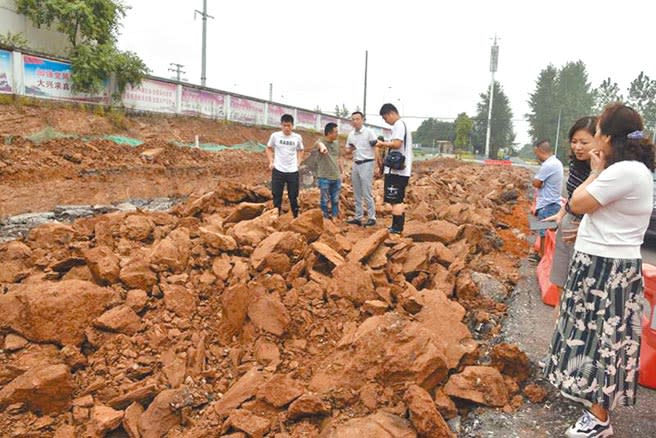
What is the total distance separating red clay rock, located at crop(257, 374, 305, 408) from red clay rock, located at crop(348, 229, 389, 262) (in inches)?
58.4

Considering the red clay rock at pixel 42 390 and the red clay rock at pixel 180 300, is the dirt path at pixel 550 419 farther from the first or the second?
the red clay rock at pixel 42 390

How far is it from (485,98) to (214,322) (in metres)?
68.3

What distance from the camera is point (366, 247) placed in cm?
401

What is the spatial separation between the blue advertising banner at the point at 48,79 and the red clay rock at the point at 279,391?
13.1 m

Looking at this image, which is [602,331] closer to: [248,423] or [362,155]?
[248,423]

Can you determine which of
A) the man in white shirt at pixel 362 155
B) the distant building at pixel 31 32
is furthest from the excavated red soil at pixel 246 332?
the distant building at pixel 31 32

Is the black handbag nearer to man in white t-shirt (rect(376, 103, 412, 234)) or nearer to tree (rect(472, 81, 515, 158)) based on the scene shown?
man in white t-shirt (rect(376, 103, 412, 234))

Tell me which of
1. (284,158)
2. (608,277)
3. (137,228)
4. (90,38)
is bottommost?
(137,228)

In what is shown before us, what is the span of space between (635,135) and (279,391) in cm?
214

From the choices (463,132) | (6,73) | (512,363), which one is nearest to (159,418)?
(512,363)

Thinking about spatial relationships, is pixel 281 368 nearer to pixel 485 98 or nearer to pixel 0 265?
pixel 0 265

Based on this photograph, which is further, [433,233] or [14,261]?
[433,233]

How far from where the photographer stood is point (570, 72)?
63969mm

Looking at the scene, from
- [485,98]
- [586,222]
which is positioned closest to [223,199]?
[586,222]
